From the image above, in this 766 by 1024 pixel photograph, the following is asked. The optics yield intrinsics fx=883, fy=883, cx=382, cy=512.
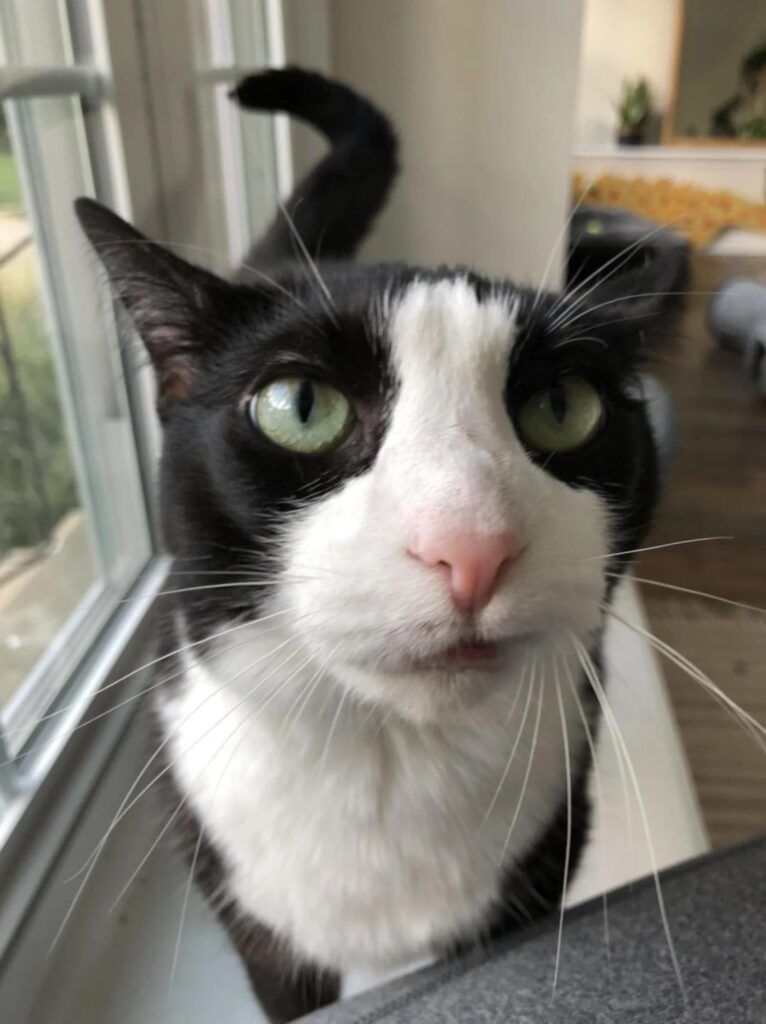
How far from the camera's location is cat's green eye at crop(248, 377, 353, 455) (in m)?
0.48

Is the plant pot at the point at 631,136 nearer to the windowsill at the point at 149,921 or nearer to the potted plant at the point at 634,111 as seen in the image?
the potted plant at the point at 634,111

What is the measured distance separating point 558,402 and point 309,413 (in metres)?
0.15

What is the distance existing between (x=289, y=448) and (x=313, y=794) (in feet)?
0.77

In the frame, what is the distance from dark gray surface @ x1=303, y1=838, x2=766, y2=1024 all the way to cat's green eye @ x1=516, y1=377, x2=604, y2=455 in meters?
0.30

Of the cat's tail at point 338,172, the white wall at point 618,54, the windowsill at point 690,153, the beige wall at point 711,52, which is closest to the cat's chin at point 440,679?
the cat's tail at point 338,172

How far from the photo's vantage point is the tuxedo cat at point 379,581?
44 centimetres

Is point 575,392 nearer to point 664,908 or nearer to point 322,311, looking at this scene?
point 322,311

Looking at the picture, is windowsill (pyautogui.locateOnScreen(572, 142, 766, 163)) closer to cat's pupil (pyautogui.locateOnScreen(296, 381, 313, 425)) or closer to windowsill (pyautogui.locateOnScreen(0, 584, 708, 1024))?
windowsill (pyautogui.locateOnScreen(0, 584, 708, 1024))

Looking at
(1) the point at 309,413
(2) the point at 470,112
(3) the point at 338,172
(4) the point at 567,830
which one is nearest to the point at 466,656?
(1) the point at 309,413

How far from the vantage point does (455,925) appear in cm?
60

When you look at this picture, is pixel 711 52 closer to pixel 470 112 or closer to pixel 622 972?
pixel 470 112

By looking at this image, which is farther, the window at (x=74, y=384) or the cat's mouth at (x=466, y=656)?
the window at (x=74, y=384)

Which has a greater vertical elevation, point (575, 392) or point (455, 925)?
point (575, 392)

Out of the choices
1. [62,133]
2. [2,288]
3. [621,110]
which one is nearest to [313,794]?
[2,288]
